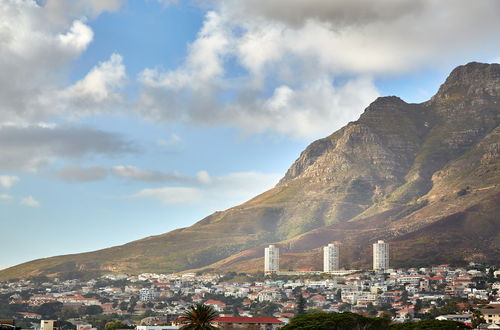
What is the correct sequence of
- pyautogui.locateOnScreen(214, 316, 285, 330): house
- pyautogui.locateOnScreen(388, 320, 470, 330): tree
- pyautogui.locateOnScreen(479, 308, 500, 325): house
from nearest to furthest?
pyautogui.locateOnScreen(388, 320, 470, 330): tree → pyautogui.locateOnScreen(214, 316, 285, 330): house → pyautogui.locateOnScreen(479, 308, 500, 325): house

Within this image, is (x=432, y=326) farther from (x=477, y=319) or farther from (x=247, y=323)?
(x=247, y=323)

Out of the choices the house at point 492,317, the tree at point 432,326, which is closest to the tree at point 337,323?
the tree at point 432,326

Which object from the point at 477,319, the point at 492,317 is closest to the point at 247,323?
the point at 477,319

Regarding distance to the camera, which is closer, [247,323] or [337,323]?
[337,323]

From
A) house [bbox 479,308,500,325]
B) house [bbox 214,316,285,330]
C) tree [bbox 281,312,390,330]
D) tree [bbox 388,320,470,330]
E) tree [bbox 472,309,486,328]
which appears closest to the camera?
tree [bbox 388,320,470,330]

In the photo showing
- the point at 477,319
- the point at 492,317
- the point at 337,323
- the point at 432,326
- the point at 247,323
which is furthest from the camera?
the point at 492,317

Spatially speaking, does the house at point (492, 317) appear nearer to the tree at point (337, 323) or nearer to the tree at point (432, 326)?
the tree at point (337, 323)

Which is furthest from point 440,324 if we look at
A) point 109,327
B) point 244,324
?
point 109,327

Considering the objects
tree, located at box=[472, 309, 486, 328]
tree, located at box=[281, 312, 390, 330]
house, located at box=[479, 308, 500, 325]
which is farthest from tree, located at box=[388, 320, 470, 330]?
house, located at box=[479, 308, 500, 325]

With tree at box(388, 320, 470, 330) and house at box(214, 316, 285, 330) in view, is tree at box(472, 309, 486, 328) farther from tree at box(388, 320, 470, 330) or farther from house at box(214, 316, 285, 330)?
tree at box(388, 320, 470, 330)

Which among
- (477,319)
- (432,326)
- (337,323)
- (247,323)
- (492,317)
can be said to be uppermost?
(492,317)

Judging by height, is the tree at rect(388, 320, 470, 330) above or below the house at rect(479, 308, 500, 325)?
below
